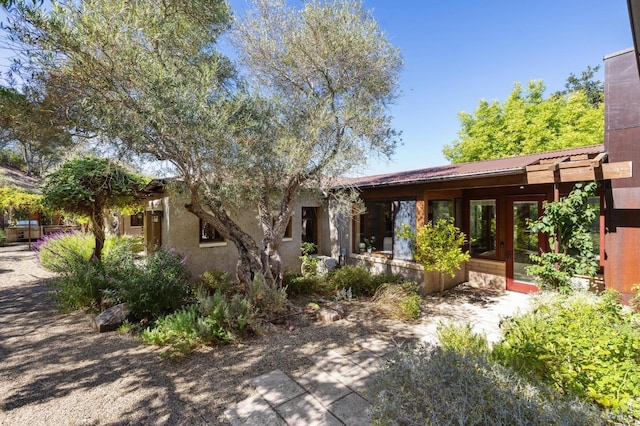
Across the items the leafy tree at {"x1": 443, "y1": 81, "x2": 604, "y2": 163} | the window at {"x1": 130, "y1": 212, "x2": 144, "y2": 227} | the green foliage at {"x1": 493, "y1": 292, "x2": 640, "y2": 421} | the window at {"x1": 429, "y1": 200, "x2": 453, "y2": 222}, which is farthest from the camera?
the window at {"x1": 130, "y1": 212, "x2": 144, "y2": 227}

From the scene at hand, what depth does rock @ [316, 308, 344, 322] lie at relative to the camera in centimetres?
607

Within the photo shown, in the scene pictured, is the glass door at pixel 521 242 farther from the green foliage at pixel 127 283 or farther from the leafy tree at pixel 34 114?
the leafy tree at pixel 34 114

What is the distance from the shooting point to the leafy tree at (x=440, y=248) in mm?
7363

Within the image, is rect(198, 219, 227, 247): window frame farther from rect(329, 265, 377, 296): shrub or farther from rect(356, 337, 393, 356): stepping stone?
rect(356, 337, 393, 356): stepping stone

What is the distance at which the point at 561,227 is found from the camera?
21.4 feet

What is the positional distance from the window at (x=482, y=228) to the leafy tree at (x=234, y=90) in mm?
4421

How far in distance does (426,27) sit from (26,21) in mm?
9203

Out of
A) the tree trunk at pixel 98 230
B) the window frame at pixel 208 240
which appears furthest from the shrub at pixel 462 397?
the tree trunk at pixel 98 230

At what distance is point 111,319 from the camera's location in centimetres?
540

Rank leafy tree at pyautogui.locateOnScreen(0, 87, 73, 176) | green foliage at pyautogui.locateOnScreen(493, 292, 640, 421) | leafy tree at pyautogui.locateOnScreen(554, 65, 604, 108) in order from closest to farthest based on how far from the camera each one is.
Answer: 1. green foliage at pyautogui.locateOnScreen(493, 292, 640, 421)
2. leafy tree at pyautogui.locateOnScreen(0, 87, 73, 176)
3. leafy tree at pyautogui.locateOnScreen(554, 65, 604, 108)

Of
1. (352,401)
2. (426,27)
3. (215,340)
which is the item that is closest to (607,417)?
(352,401)

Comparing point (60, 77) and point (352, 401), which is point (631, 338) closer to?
point (352, 401)

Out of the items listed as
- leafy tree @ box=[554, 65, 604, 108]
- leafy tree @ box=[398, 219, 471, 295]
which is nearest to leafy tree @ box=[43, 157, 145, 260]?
leafy tree @ box=[398, 219, 471, 295]

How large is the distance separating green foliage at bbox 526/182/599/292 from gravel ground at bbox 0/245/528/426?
367cm
